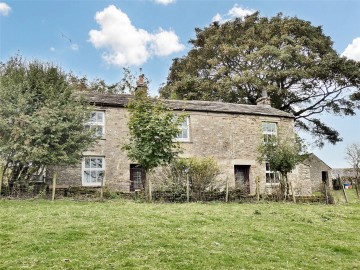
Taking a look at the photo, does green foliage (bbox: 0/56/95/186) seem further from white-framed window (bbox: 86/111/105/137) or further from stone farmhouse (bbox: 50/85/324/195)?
white-framed window (bbox: 86/111/105/137)

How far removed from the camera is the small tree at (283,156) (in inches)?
804

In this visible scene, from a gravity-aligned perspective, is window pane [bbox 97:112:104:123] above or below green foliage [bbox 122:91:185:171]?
above

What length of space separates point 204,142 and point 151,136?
6.98 meters

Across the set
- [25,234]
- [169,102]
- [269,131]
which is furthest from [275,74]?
[25,234]

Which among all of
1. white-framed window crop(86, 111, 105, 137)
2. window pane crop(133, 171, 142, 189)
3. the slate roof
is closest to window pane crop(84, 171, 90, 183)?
white-framed window crop(86, 111, 105, 137)

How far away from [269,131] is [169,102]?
23.7 ft

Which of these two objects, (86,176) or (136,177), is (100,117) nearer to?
(86,176)

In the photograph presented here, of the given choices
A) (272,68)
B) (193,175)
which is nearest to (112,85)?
(272,68)

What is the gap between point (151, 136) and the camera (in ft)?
60.7

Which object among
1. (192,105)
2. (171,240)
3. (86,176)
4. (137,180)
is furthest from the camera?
(192,105)

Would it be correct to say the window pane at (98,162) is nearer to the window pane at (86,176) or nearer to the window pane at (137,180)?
the window pane at (86,176)

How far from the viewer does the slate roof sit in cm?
2310

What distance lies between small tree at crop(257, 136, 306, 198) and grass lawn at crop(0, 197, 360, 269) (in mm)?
7298

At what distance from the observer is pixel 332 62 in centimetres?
3559
